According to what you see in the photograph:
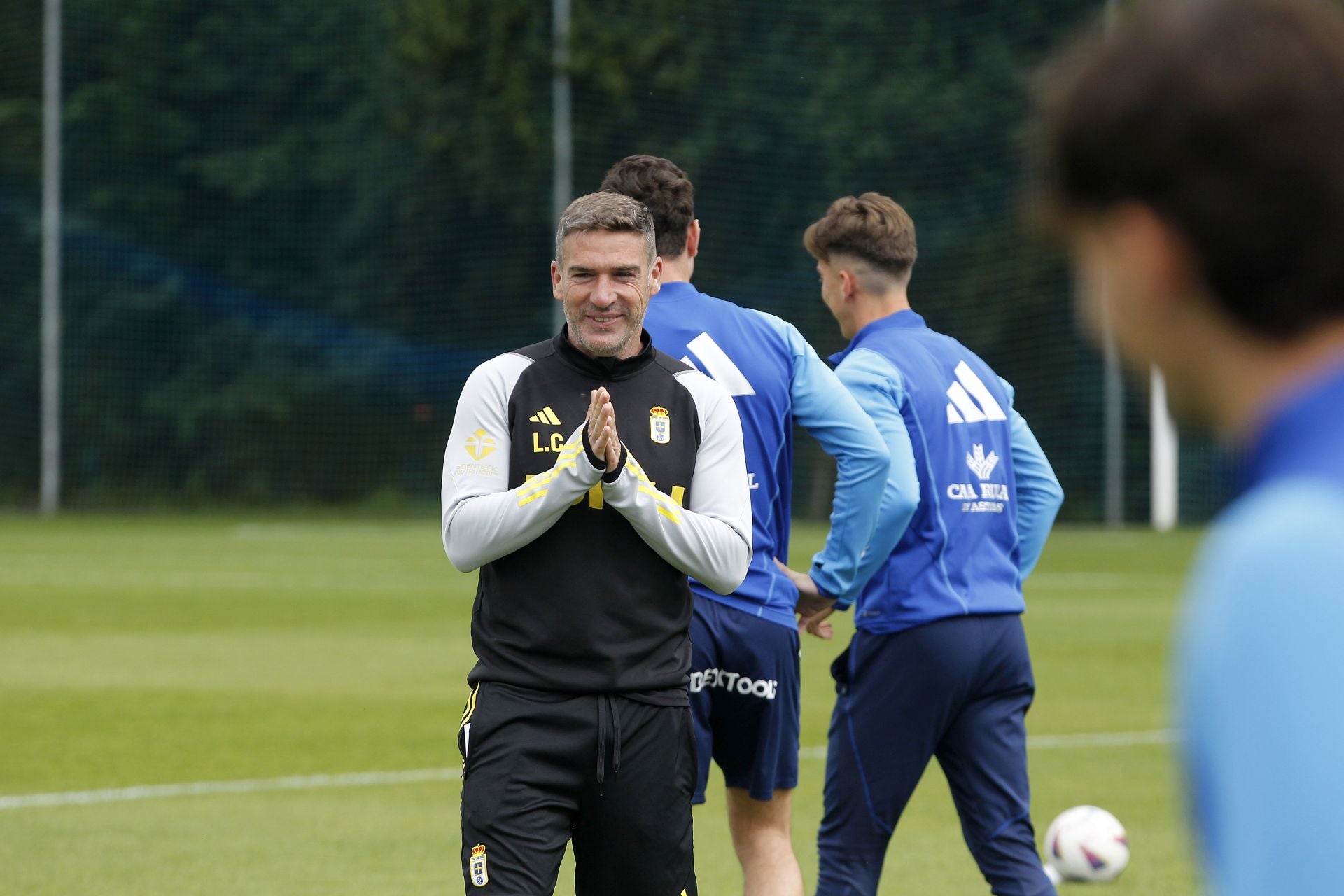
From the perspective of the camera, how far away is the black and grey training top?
389 cm

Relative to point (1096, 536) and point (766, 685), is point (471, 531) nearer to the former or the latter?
point (766, 685)

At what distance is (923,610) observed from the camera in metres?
4.94

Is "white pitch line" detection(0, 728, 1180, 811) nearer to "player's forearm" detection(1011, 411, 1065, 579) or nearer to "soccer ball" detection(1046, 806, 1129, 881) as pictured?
"soccer ball" detection(1046, 806, 1129, 881)

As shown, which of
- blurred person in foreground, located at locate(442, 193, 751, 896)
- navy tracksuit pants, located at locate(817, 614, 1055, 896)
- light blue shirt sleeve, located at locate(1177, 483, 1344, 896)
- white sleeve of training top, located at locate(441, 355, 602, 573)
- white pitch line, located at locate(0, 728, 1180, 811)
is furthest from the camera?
white pitch line, located at locate(0, 728, 1180, 811)

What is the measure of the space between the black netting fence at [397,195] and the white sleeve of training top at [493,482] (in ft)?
82.1

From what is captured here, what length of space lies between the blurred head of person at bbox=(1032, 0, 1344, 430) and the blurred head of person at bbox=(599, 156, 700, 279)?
3573 millimetres

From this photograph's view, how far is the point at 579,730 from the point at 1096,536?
908 inches

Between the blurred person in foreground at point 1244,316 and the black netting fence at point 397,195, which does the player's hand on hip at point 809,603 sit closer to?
the blurred person in foreground at point 1244,316

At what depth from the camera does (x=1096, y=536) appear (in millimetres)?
26234

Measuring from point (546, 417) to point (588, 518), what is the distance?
24 centimetres

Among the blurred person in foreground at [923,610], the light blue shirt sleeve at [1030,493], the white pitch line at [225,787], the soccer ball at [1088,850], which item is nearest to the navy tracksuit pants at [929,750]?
the blurred person in foreground at [923,610]

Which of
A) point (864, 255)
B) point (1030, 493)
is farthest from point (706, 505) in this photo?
point (1030, 493)

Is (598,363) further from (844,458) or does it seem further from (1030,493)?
(1030,493)

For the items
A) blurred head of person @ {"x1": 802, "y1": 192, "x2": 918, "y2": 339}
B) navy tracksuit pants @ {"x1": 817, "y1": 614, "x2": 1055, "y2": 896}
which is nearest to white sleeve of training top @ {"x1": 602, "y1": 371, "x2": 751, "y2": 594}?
navy tracksuit pants @ {"x1": 817, "y1": 614, "x2": 1055, "y2": 896}
